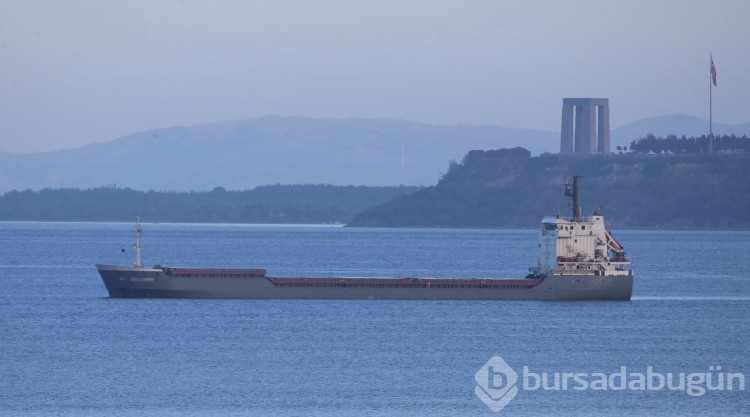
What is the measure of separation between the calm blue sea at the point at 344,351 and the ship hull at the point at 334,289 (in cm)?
58

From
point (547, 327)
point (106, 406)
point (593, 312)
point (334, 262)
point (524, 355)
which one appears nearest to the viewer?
point (106, 406)

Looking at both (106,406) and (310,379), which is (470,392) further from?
(106,406)

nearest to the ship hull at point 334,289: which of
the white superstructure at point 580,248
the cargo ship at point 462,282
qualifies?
the cargo ship at point 462,282

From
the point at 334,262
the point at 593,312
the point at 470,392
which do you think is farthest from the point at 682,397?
the point at 334,262

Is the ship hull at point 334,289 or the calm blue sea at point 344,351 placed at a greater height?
the ship hull at point 334,289

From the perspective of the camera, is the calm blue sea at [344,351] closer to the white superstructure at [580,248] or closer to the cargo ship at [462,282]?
the cargo ship at [462,282]

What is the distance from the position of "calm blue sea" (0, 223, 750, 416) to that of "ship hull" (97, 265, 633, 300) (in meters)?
0.58

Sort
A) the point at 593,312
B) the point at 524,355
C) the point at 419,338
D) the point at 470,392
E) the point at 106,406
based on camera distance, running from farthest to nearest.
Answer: the point at 593,312, the point at 419,338, the point at 524,355, the point at 470,392, the point at 106,406

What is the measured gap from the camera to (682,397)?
152 feet

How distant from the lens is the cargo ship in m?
74.6

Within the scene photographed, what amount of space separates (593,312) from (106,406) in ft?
113

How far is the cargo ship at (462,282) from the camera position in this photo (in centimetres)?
7456

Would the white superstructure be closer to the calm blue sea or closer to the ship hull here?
the ship hull

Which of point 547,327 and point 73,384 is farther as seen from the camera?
point 547,327
